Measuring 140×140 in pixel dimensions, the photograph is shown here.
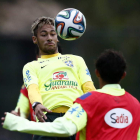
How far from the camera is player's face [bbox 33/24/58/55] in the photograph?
19.1 feet

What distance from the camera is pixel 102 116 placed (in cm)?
402

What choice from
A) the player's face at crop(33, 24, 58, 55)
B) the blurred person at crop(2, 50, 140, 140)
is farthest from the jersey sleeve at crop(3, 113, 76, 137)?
the player's face at crop(33, 24, 58, 55)

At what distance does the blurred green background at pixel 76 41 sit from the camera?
43.8 feet

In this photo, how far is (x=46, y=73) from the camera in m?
5.49

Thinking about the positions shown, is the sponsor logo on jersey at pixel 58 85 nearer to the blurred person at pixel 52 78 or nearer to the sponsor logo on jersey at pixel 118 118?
the blurred person at pixel 52 78

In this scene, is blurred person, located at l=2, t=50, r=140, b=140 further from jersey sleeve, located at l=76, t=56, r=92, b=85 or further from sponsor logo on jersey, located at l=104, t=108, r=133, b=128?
jersey sleeve, located at l=76, t=56, r=92, b=85

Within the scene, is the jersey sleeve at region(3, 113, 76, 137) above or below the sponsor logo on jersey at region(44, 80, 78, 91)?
below

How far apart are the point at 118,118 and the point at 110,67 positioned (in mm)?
495

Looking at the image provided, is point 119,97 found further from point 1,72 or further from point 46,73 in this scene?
point 1,72

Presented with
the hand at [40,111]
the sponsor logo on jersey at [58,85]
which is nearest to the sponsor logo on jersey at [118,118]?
the hand at [40,111]

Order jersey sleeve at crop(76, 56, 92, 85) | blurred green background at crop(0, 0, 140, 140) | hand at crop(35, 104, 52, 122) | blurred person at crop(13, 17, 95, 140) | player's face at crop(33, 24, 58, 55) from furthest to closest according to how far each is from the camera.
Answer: blurred green background at crop(0, 0, 140, 140) < player's face at crop(33, 24, 58, 55) < jersey sleeve at crop(76, 56, 92, 85) < blurred person at crop(13, 17, 95, 140) < hand at crop(35, 104, 52, 122)

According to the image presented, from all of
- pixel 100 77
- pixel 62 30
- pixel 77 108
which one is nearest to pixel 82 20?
pixel 62 30

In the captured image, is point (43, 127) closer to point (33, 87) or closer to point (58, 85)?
point (33, 87)

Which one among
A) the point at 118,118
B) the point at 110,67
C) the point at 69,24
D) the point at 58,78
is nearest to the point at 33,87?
the point at 58,78
